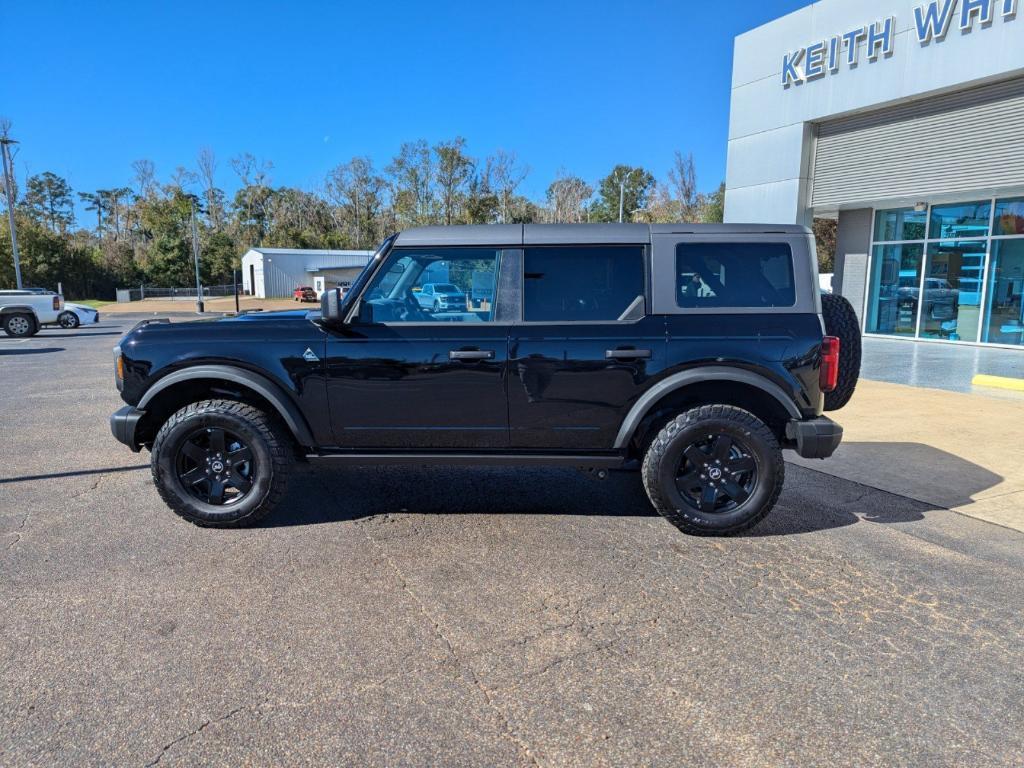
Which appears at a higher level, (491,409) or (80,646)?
(491,409)

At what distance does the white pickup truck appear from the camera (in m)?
19.5

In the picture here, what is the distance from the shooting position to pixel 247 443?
434 cm

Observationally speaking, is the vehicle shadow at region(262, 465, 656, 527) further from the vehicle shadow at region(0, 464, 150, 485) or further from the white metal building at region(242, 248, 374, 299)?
the white metal building at region(242, 248, 374, 299)

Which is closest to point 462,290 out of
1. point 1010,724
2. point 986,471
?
point 1010,724

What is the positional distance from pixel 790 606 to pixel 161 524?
384 cm

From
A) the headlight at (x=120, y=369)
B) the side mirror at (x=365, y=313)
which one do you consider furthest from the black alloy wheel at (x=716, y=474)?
the headlight at (x=120, y=369)

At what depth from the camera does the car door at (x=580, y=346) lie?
4219mm

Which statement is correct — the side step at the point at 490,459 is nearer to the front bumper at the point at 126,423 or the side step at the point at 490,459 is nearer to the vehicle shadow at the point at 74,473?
the front bumper at the point at 126,423

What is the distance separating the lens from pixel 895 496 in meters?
5.23

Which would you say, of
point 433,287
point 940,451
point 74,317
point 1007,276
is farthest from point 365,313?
point 74,317

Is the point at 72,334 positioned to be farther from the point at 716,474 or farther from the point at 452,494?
the point at 716,474

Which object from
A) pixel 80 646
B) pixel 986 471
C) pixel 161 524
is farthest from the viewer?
pixel 986 471

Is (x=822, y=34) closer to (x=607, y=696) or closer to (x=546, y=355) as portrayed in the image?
(x=546, y=355)

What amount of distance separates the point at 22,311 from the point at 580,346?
21.3m
